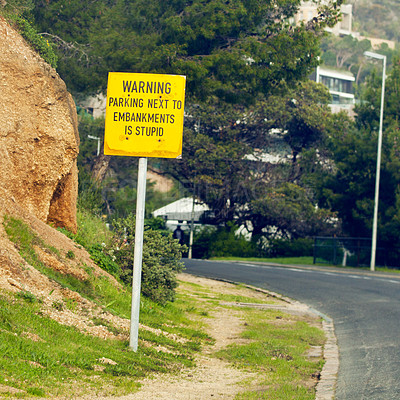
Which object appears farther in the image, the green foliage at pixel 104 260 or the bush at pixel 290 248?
the bush at pixel 290 248

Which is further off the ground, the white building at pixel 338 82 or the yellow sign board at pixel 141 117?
the white building at pixel 338 82

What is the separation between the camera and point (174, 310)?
44.4ft

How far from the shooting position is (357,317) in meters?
15.4

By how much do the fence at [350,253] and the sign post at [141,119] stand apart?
31642mm

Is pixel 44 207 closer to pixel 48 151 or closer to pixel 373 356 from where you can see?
pixel 48 151

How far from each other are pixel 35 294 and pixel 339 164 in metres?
33.0

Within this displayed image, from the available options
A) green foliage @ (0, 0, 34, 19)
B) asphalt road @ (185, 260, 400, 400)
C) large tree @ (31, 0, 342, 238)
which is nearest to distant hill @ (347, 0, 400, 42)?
large tree @ (31, 0, 342, 238)

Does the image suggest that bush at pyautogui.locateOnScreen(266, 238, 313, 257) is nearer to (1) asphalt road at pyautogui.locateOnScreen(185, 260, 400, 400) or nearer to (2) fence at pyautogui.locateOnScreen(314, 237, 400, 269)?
(2) fence at pyautogui.locateOnScreen(314, 237, 400, 269)

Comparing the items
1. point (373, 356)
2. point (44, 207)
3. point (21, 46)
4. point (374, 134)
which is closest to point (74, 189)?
point (44, 207)

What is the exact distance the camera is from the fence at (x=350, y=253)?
39188 mm

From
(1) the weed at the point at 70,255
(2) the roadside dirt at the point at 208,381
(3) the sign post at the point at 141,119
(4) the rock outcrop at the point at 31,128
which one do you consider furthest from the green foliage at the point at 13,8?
(2) the roadside dirt at the point at 208,381

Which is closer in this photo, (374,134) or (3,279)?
(3,279)

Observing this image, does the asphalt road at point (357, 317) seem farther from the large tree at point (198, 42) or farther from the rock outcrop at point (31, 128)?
the large tree at point (198, 42)

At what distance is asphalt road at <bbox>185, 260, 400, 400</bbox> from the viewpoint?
855cm
